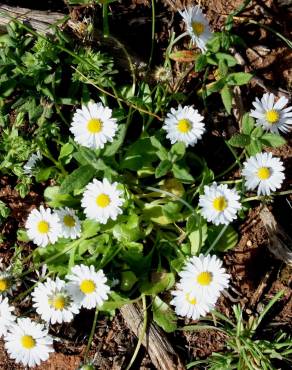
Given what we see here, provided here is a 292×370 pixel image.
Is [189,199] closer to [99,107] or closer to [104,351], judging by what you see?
[99,107]

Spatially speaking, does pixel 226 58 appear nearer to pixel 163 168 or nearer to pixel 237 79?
pixel 237 79

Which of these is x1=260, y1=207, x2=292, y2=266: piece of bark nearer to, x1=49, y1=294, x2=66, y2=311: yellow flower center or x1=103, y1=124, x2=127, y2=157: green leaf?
x1=103, y1=124, x2=127, y2=157: green leaf

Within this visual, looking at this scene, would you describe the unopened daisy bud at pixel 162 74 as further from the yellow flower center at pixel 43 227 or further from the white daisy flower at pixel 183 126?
the yellow flower center at pixel 43 227

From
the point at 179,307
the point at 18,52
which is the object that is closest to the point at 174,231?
the point at 179,307

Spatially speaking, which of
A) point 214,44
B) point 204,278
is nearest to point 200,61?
point 214,44

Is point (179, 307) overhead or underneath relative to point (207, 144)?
underneath

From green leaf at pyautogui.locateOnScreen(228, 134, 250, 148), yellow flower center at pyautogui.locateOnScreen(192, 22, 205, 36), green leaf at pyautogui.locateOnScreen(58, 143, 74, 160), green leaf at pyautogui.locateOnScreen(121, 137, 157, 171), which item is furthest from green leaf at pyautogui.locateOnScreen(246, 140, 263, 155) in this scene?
green leaf at pyautogui.locateOnScreen(58, 143, 74, 160)
